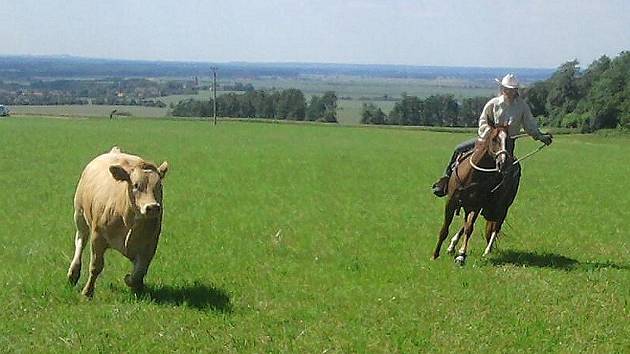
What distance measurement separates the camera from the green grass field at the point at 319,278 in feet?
30.0

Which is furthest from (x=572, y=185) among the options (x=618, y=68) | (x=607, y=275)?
(x=618, y=68)

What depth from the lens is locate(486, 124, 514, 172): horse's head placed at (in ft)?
40.7

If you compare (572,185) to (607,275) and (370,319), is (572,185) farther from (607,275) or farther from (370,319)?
(370,319)

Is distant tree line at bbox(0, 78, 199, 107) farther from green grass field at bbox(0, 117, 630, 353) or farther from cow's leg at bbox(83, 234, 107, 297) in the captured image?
cow's leg at bbox(83, 234, 107, 297)

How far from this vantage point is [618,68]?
103 meters

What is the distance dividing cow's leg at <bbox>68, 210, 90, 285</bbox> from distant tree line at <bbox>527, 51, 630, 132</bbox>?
86.3m

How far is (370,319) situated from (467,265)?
377 cm

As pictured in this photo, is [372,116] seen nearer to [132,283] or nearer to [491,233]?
[491,233]

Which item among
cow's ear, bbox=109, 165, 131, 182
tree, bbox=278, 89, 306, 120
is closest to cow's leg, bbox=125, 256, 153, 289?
cow's ear, bbox=109, 165, 131, 182

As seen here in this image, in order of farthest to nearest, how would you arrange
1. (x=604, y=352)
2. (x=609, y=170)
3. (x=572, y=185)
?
(x=609, y=170) → (x=572, y=185) → (x=604, y=352)

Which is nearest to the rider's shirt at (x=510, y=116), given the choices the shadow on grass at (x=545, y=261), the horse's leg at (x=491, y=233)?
the horse's leg at (x=491, y=233)

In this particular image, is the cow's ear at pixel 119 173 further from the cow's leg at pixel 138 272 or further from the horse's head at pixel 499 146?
the horse's head at pixel 499 146

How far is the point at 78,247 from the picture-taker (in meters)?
11.2

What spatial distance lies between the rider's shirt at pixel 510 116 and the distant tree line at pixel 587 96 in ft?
268
